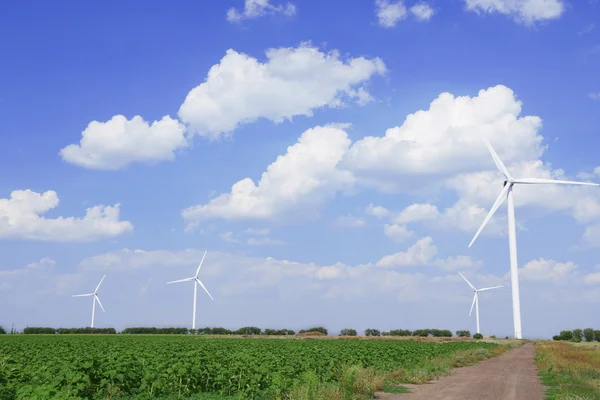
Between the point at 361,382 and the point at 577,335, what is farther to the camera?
the point at 577,335

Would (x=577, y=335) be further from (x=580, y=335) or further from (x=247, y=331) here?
(x=247, y=331)

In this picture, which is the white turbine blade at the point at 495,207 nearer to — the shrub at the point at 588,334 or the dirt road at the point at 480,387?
the dirt road at the point at 480,387

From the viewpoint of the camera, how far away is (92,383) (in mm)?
19000

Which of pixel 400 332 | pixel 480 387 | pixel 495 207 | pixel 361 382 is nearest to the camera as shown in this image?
pixel 361 382

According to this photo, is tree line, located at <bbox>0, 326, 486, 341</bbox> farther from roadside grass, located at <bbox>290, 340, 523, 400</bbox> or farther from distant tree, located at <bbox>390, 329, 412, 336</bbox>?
roadside grass, located at <bbox>290, 340, 523, 400</bbox>

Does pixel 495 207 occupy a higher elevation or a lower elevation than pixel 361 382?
higher

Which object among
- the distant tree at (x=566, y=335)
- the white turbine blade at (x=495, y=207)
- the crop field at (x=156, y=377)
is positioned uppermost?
the white turbine blade at (x=495, y=207)

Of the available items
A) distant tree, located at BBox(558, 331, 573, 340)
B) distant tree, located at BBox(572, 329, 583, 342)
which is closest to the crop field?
distant tree, located at BBox(572, 329, 583, 342)

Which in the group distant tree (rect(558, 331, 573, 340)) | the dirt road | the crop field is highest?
the crop field

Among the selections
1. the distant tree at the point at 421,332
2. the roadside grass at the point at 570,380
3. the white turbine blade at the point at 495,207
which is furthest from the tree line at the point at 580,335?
the roadside grass at the point at 570,380

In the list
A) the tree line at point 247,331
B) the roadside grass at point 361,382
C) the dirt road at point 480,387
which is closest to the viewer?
the roadside grass at point 361,382

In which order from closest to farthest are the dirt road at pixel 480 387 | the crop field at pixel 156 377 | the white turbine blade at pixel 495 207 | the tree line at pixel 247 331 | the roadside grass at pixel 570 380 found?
the crop field at pixel 156 377
the roadside grass at pixel 570 380
the dirt road at pixel 480 387
the white turbine blade at pixel 495 207
the tree line at pixel 247 331

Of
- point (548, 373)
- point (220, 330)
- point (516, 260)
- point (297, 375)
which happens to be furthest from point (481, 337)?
point (297, 375)

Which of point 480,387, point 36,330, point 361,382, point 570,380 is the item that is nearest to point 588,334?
point 570,380
